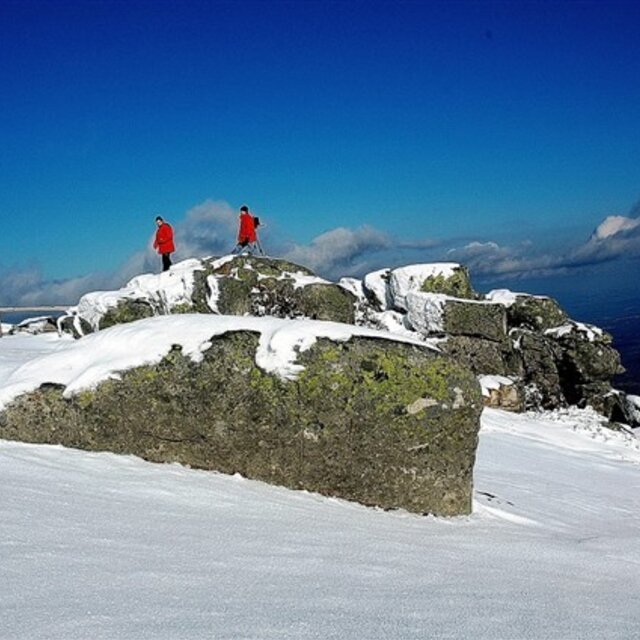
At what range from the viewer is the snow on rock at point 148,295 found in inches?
805

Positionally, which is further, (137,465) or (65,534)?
(137,465)

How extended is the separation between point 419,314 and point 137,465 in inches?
627

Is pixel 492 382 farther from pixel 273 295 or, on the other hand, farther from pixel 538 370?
pixel 273 295

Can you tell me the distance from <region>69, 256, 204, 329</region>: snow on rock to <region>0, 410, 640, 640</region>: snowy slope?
13.5m

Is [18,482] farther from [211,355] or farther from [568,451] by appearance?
[568,451]

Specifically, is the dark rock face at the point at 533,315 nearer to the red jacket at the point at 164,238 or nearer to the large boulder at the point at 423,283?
the large boulder at the point at 423,283

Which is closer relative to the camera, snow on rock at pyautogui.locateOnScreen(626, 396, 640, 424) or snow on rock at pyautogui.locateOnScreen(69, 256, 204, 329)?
snow on rock at pyautogui.locateOnScreen(69, 256, 204, 329)

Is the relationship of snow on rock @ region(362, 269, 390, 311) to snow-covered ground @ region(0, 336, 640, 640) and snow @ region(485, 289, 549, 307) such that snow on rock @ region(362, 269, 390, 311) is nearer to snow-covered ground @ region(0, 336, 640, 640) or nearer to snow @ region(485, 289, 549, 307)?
snow @ region(485, 289, 549, 307)

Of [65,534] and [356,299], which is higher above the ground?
[356,299]

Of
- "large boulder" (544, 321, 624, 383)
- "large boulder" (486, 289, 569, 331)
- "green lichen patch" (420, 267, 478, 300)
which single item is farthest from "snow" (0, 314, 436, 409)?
"large boulder" (544, 321, 624, 383)

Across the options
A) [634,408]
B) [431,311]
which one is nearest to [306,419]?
[431,311]

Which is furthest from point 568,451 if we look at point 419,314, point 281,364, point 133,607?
point 133,607

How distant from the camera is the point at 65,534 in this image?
441 centimetres

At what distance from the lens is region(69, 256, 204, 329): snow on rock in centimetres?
2045
